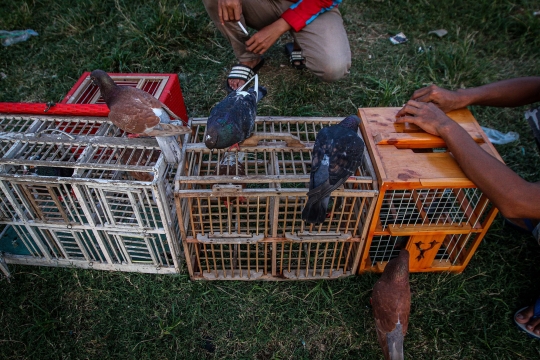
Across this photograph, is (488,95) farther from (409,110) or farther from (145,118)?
(145,118)

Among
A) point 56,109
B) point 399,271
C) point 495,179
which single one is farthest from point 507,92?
point 56,109

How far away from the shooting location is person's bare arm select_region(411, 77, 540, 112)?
3.06 meters

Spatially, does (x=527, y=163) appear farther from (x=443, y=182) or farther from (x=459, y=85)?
(x=443, y=182)

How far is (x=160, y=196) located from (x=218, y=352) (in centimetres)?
129

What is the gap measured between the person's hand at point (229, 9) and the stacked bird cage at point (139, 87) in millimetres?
992

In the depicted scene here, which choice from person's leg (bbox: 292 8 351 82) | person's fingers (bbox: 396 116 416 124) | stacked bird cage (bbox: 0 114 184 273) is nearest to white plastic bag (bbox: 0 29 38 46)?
stacked bird cage (bbox: 0 114 184 273)

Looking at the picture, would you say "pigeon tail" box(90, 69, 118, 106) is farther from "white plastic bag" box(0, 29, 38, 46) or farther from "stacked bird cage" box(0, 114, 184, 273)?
"white plastic bag" box(0, 29, 38, 46)

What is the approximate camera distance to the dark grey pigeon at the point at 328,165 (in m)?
2.57

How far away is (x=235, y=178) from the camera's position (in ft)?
8.68

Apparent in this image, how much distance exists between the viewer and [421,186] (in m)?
2.63

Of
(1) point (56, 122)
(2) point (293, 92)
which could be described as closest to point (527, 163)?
(2) point (293, 92)

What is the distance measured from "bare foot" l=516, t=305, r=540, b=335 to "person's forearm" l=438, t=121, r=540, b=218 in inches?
37.5

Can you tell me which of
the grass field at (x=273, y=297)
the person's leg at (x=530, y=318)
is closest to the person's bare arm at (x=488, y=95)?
the grass field at (x=273, y=297)

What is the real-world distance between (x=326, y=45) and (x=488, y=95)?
1834mm
